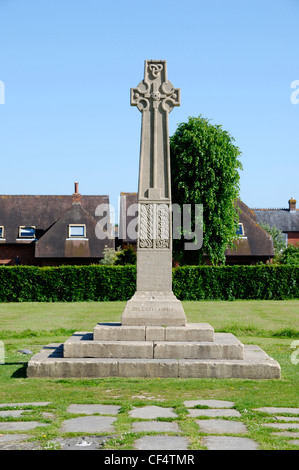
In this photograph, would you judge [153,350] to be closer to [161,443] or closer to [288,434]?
[288,434]

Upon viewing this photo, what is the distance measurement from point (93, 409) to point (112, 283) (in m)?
24.2

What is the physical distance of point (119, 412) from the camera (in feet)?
22.4

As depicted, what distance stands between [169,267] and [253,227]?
35.7m

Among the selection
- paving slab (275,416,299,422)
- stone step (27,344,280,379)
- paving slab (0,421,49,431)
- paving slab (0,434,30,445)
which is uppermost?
paving slab (0,434,30,445)

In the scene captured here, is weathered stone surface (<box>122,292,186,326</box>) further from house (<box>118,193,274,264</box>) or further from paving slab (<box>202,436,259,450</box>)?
house (<box>118,193,274,264</box>)

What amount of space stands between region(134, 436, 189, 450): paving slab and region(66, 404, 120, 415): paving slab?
1357mm

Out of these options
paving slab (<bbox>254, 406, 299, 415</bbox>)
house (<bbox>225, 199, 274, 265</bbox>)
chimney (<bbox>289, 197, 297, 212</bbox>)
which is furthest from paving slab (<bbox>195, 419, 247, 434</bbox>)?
chimney (<bbox>289, 197, 297, 212</bbox>)

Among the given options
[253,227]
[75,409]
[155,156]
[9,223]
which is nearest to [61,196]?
[9,223]

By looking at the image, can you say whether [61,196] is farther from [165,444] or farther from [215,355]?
[165,444]

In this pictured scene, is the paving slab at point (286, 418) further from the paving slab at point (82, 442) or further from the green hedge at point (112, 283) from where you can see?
the green hedge at point (112, 283)

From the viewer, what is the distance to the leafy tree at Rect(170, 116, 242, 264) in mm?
37281

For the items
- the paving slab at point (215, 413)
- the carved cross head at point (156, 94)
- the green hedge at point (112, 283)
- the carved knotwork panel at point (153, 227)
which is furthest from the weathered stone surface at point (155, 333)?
the green hedge at point (112, 283)

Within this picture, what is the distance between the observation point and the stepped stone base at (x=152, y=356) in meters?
9.55

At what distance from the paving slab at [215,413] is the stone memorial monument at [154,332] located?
255 centimetres
